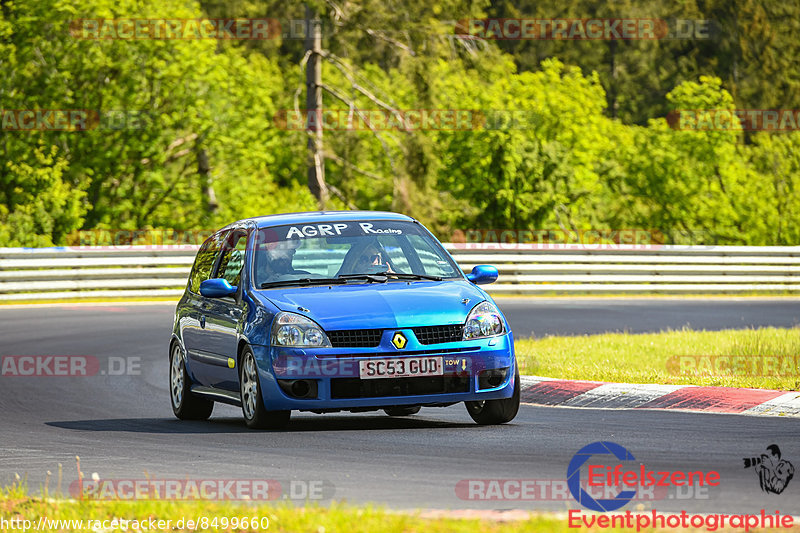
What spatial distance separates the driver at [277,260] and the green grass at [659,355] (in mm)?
3650

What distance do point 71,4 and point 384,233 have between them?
1202 inches

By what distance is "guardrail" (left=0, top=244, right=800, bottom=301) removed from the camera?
1042 inches

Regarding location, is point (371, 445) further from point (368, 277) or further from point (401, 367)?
point (368, 277)

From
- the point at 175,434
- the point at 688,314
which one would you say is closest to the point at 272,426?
the point at 175,434

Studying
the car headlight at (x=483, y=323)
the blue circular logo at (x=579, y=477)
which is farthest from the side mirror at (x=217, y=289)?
the blue circular logo at (x=579, y=477)

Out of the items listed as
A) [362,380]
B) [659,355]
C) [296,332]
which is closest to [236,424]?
[296,332]

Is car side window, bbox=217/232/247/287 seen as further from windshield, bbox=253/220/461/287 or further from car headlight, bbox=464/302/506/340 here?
car headlight, bbox=464/302/506/340

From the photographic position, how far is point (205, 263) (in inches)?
476

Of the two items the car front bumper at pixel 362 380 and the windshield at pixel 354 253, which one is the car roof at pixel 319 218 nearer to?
the windshield at pixel 354 253

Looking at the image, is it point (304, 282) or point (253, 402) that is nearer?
point (253, 402)

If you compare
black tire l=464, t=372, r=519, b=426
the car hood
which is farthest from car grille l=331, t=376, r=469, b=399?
black tire l=464, t=372, r=519, b=426

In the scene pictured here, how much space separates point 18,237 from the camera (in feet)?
110

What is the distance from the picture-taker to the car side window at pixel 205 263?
11.9m

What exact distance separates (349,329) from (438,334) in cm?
62
